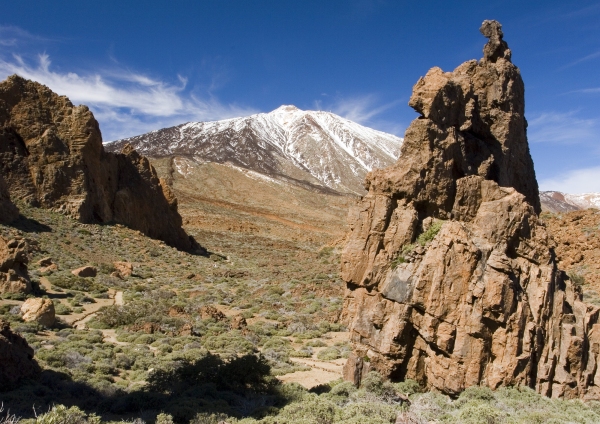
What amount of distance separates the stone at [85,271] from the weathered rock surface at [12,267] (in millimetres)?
5185

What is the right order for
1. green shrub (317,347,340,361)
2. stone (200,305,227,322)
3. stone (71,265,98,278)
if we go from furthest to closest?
stone (71,265,98,278) < stone (200,305,227,322) < green shrub (317,347,340,361)

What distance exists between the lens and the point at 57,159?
95.5 feet

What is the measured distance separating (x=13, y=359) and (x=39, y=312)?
537 cm

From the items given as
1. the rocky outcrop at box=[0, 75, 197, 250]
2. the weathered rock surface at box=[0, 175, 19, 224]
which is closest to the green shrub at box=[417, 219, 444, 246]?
the weathered rock surface at box=[0, 175, 19, 224]

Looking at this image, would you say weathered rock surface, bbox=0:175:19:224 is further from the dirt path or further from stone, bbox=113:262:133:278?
the dirt path

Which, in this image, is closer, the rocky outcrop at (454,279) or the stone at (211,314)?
the rocky outcrop at (454,279)

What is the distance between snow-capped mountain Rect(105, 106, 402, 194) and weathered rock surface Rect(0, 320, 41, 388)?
402ft

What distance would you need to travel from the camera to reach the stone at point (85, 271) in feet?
69.5

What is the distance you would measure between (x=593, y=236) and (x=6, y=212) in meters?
32.7

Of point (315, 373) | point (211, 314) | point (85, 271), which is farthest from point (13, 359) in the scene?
point (85, 271)

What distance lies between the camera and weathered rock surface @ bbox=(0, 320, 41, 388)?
824 cm

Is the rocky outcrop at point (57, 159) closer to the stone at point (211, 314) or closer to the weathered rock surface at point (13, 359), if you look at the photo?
the stone at point (211, 314)

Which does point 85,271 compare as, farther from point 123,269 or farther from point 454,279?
point 454,279

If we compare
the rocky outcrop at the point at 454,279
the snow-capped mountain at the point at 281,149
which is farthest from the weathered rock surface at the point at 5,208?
the snow-capped mountain at the point at 281,149
